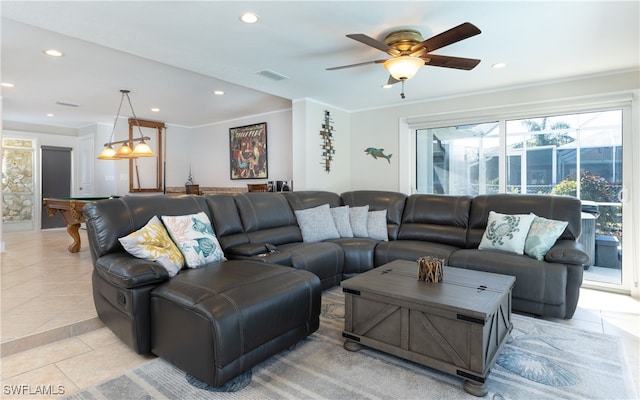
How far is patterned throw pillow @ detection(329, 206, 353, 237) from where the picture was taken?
4.29 metres

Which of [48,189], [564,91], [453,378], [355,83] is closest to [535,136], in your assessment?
[564,91]

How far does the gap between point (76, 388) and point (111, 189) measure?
5913 mm

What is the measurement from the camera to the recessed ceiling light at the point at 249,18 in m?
2.38

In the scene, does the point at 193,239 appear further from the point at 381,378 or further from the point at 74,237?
the point at 74,237

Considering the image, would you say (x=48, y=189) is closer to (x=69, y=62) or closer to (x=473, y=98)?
(x=69, y=62)

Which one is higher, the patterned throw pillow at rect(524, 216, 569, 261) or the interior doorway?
the interior doorway

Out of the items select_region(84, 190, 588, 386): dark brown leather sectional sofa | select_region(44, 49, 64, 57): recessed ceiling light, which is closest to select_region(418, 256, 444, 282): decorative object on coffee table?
select_region(84, 190, 588, 386): dark brown leather sectional sofa

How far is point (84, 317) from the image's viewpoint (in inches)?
103

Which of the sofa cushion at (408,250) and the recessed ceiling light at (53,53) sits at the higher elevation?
the recessed ceiling light at (53,53)

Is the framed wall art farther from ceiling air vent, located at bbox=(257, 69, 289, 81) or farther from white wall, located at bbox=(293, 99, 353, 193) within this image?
ceiling air vent, located at bbox=(257, 69, 289, 81)

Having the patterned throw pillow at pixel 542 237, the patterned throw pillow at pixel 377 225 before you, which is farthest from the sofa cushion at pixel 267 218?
the patterned throw pillow at pixel 542 237

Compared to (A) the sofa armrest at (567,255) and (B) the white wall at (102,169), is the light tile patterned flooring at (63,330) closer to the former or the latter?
(A) the sofa armrest at (567,255)

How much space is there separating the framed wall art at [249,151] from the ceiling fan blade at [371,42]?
4.03 m

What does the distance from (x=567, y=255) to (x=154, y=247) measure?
335 centimetres
